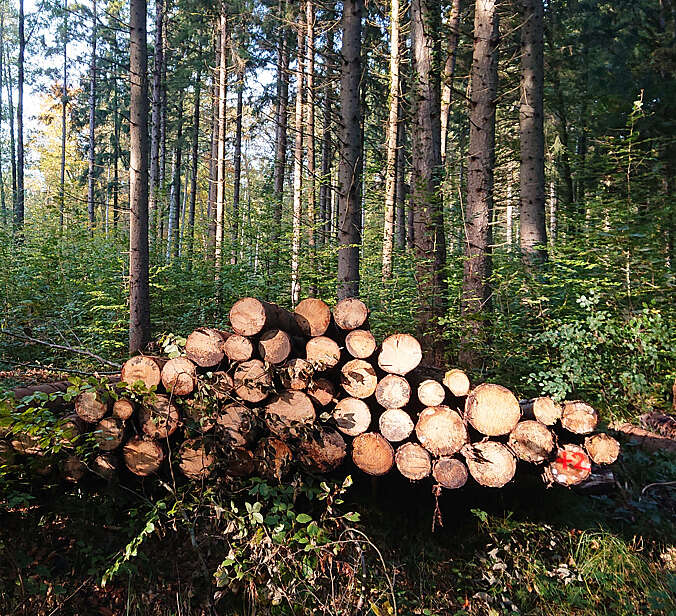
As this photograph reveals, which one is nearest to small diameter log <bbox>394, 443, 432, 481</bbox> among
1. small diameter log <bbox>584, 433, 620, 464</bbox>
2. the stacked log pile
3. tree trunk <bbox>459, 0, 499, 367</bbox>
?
the stacked log pile

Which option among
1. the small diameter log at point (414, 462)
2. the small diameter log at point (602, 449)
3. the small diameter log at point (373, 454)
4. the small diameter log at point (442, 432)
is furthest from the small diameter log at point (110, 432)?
the small diameter log at point (602, 449)

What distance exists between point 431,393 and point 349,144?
3976mm

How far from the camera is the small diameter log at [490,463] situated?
3217mm

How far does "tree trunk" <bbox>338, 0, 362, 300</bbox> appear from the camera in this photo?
6066 mm

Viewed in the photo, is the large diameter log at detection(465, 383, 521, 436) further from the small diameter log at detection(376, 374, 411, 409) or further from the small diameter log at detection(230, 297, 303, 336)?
the small diameter log at detection(230, 297, 303, 336)

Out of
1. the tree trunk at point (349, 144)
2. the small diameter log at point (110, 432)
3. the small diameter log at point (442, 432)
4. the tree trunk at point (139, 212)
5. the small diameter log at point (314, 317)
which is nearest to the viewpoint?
the small diameter log at point (110, 432)

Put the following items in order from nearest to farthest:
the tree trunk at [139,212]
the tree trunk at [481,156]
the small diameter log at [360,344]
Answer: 1. the small diameter log at [360,344]
2. the tree trunk at [481,156]
3. the tree trunk at [139,212]

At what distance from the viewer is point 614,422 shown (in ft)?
15.5

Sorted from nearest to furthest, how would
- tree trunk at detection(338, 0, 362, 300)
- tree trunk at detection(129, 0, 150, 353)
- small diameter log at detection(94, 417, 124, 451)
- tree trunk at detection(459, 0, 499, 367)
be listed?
small diameter log at detection(94, 417, 124, 451), tree trunk at detection(459, 0, 499, 367), tree trunk at detection(338, 0, 362, 300), tree trunk at detection(129, 0, 150, 353)

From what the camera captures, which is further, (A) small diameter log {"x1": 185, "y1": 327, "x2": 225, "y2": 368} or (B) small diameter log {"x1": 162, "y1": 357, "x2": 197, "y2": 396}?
(A) small diameter log {"x1": 185, "y1": 327, "x2": 225, "y2": 368}

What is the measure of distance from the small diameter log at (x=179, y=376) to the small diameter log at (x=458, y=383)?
1.97 m

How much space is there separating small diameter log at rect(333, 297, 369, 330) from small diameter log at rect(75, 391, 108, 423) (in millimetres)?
1878

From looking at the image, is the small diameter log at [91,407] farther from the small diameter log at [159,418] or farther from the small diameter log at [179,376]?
the small diameter log at [179,376]

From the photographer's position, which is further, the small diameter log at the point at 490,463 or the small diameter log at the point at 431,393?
the small diameter log at the point at 431,393
